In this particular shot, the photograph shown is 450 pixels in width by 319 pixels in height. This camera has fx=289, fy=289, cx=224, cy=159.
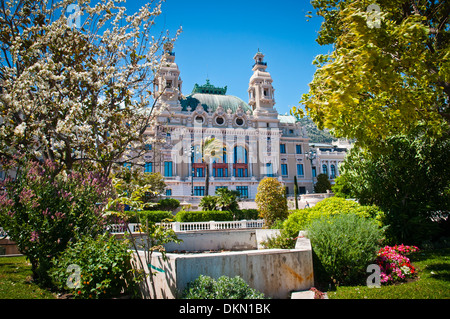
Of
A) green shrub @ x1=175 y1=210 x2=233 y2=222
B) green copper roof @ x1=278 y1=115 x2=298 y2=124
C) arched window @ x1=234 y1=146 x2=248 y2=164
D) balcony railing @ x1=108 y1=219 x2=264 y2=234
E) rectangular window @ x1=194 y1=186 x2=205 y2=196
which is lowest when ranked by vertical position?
balcony railing @ x1=108 y1=219 x2=264 y2=234

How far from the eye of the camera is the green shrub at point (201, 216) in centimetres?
2272

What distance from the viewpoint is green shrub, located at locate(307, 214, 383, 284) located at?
8.09 m

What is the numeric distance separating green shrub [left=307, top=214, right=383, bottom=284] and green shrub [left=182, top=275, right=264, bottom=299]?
3.10 m

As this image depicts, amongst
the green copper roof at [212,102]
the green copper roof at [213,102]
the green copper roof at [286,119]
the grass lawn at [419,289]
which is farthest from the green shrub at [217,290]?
the green copper roof at [286,119]

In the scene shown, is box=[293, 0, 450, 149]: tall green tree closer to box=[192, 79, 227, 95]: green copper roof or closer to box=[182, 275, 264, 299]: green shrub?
box=[182, 275, 264, 299]: green shrub

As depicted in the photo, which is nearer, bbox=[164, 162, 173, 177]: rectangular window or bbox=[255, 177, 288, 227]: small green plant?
bbox=[255, 177, 288, 227]: small green plant

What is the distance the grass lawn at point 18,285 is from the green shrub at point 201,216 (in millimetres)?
13157

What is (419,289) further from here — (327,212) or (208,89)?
(208,89)

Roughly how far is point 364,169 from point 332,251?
8.71 metres

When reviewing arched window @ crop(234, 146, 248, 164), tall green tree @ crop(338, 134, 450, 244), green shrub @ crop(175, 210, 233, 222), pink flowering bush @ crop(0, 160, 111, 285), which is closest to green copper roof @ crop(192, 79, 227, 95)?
arched window @ crop(234, 146, 248, 164)
